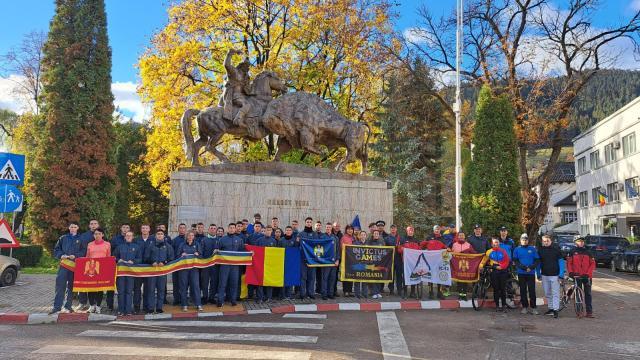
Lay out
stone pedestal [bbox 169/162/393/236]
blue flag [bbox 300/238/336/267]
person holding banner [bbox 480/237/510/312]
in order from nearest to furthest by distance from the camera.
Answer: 1. person holding banner [bbox 480/237/510/312]
2. blue flag [bbox 300/238/336/267]
3. stone pedestal [bbox 169/162/393/236]

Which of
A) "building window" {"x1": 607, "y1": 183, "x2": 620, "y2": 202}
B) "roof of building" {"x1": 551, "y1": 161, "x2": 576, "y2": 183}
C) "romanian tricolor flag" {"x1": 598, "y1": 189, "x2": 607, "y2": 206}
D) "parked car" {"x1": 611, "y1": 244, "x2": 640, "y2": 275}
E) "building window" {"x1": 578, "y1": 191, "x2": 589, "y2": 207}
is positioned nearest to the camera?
"parked car" {"x1": 611, "y1": 244, "x2": 640, "y2": 275}

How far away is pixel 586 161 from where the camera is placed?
46125 mm

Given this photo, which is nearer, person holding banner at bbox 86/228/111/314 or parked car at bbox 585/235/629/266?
person holding banner at bbox 86/228/111/314

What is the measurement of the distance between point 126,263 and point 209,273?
1843mm

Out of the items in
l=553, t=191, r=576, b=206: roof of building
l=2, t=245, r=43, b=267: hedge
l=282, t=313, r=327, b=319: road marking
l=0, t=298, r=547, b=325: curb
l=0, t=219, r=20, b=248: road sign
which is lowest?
l=282, t=313, r=327, b=319: road marking

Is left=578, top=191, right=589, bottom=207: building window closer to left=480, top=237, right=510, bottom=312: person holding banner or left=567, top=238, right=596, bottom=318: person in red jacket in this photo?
left=567, top=238, right=596, bottom=318: person in red jacket

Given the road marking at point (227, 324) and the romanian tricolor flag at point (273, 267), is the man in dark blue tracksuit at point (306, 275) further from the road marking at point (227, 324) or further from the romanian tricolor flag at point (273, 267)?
the road marking at point (227, 324)

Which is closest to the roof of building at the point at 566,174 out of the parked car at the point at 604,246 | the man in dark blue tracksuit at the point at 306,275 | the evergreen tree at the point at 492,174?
the parked car at the point at 604,246

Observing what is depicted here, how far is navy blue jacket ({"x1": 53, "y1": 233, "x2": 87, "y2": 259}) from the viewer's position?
10023mm

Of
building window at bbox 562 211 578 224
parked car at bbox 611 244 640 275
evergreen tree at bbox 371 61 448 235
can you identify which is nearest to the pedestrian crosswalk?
parked car at bbox 611 244 640 275

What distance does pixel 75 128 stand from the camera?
23516 millimetres

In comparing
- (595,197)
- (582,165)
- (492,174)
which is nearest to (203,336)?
(492,174)

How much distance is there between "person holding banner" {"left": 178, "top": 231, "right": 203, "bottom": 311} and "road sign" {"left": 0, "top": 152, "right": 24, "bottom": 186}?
4000mm

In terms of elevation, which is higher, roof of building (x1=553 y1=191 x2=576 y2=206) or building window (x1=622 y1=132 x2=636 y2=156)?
building window (x1=622 y1=132 x2=636 y2=156)
